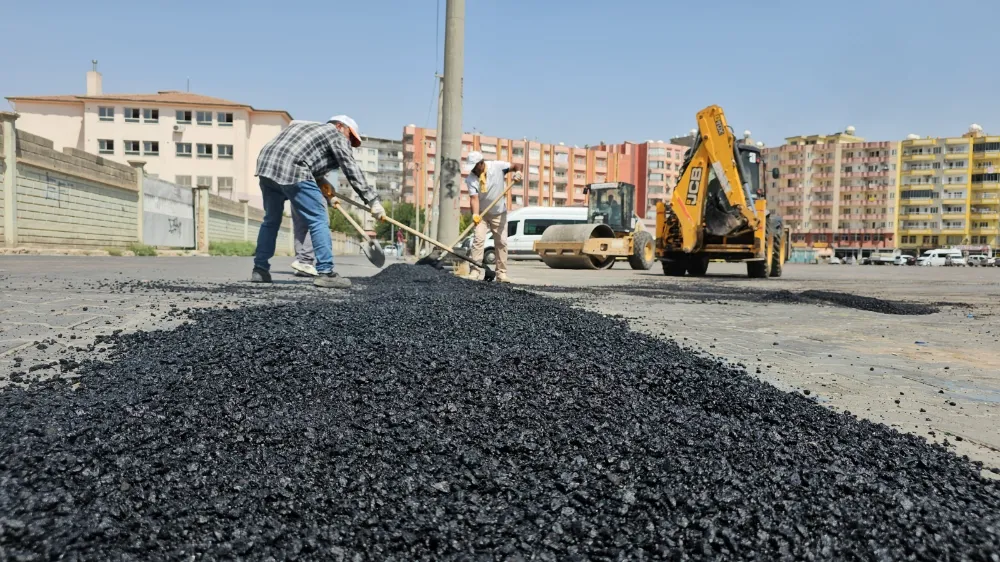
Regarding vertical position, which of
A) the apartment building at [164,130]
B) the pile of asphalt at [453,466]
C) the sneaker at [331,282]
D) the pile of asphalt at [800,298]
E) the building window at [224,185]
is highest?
the apartment building at [164,130]

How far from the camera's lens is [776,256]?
51.8 ft

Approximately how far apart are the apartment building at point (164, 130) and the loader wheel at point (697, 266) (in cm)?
4441

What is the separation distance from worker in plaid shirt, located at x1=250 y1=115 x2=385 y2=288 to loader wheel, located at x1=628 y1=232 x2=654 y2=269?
1304 cm

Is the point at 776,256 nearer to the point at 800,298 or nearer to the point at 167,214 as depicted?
the point at 800,298

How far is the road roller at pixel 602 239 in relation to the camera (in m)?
18.7

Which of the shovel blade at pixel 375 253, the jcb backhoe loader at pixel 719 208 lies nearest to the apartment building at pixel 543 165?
the jcb backhoe loader at pixel 719 208

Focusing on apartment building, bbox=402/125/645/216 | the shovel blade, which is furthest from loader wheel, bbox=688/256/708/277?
apartment building, bbox=402/125/645/216

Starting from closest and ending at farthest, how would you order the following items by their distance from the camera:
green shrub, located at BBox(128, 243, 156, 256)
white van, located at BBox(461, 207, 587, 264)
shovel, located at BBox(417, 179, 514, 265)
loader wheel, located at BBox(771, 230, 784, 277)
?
1. shovel, located at BBox(417, 179, 514, 265)
2. loader wheel, located at BBox(771, 230, 784, 277)
3. green shrub, located at BBox(128, 243, 156, 256)
4. white van, located at BBox(461, 207, 587, 264)

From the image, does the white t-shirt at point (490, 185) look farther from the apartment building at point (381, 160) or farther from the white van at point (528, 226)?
the apartment building at point (381, 160)

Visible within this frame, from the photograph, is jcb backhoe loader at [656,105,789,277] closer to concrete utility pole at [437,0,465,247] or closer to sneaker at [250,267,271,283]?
concrete utility pole at [437,0,465,247]

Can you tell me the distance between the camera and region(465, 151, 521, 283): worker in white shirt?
32.6ft

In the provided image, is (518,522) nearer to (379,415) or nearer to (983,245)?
(379,415)

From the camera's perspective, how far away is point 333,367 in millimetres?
2588

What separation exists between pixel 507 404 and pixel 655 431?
0.48 metres
